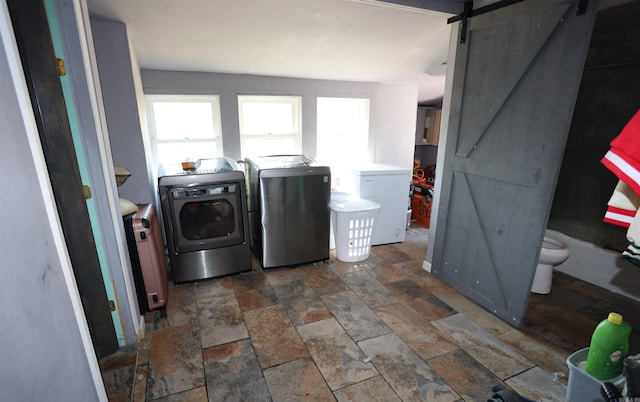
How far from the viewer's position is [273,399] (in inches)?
60.1

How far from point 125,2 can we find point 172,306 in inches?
80.6

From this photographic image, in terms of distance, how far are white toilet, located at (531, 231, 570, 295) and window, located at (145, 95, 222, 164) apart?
11.0 ft

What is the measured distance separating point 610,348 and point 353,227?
195cm

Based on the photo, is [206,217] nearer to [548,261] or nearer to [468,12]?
[468,12]

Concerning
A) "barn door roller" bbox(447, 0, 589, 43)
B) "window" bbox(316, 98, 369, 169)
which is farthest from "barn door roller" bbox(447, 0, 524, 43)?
"window" bbox(316, 98, 369, 169)

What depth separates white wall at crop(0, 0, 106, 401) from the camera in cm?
64

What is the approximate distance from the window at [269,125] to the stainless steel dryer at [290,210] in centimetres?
78

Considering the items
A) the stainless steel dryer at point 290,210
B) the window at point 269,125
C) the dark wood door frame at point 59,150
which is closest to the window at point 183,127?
the window at point 269,125

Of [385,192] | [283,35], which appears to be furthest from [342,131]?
[283,35]

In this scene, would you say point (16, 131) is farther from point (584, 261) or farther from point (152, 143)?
point (584, 261)

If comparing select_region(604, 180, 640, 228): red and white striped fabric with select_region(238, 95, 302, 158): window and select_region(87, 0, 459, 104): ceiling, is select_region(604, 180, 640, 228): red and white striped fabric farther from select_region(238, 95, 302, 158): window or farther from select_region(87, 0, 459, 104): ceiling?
select_region(238, 95, 302, 158): window

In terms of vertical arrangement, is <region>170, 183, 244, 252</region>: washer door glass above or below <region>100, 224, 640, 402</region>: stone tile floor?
above

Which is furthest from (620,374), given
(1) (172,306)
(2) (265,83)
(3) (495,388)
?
(2) (265,83)

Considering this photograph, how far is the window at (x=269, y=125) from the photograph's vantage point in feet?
11.8
